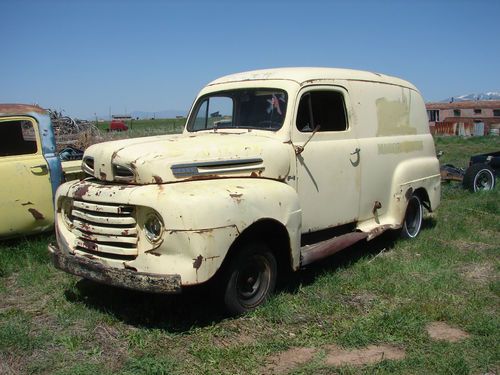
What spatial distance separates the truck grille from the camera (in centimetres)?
382

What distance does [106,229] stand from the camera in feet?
12.9

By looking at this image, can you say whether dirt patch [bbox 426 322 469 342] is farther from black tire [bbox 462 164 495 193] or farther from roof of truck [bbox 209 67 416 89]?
black tire [bbox 462 164 495 193]

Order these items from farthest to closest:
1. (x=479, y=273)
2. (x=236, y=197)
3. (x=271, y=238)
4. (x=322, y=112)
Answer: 1. (x=479, y=273)
2. (x=322, y=112)
3. (x=271, y=238)
4. (x=236, y=197)

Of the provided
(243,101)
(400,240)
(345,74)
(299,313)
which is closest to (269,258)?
(299,313)

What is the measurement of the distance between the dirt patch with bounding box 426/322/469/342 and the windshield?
2.18 metres

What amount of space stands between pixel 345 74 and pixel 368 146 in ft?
2.71

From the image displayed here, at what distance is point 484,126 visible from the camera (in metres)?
33.7

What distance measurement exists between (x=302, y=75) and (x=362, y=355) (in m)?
2.69

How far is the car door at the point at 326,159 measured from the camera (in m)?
4.84

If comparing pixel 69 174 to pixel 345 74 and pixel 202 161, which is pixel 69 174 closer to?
pixel 202 161

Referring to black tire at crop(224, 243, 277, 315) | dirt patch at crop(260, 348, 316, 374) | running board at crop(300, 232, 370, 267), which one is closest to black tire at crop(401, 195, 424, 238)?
running board at crop(300, 232, 370, 267)

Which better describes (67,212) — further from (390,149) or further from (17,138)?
(390,149)

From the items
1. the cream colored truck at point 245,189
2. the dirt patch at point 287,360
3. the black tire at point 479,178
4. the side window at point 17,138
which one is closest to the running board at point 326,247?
the cream colored truck at point 245,189

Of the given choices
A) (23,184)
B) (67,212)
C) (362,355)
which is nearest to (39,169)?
(23,184)
